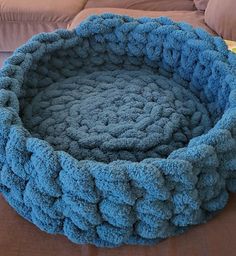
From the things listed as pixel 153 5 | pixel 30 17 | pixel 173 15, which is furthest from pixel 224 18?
pixel 30 17

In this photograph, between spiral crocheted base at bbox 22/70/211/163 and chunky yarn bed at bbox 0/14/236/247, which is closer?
chunky yarn bed at bbox 0/14/236/247

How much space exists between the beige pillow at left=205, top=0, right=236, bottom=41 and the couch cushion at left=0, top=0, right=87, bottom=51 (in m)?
0.62

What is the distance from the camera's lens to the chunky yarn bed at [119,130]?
42 cm

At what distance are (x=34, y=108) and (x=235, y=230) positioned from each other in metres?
0.38

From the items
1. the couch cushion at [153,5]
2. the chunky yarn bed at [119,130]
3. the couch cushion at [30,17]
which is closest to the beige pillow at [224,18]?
the couch cushion at [153,5]

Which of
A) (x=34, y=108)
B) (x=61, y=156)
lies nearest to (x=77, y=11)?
(x=34, y=108)

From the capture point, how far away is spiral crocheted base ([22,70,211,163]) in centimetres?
54

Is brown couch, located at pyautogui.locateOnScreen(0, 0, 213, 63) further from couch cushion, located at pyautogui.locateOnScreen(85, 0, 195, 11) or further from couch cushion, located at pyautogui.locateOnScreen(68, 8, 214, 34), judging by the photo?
couch cushion, located at pyautogui.locateOnScreen(68, 8, 214, 34)

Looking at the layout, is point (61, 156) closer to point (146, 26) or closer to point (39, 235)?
point (39, 235)

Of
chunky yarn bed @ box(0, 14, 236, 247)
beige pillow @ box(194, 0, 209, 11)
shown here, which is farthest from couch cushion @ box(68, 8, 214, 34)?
chunky yarn bed @ box(0, 14, 236, 247)

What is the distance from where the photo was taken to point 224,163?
0.47 m

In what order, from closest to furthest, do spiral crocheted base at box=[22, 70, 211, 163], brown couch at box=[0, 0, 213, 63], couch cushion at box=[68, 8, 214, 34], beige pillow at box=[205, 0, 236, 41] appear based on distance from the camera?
spiral crocheted base at box=[22, 70, 211, 163]
beige pillow at box=[205, 0, 236, 41]
couch cushion at box=[68, 8, 214, 34]
brown couch at box=[0, 0, 213, 63]

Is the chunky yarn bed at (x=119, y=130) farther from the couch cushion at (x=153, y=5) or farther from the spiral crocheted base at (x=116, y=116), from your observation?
the couch cushion at (x=153, y=5)

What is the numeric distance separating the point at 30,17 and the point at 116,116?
1.10 metres
